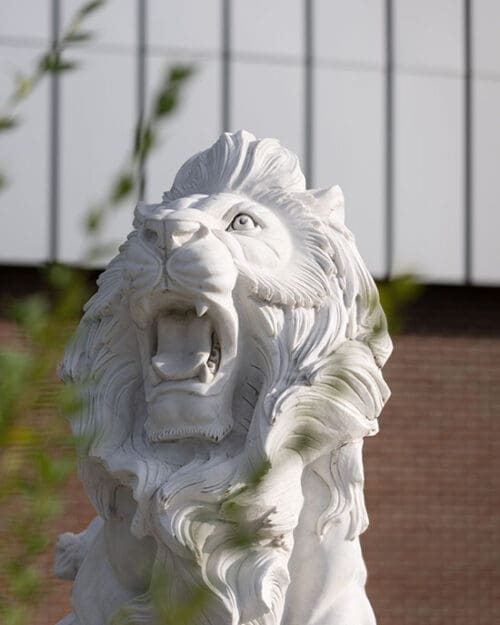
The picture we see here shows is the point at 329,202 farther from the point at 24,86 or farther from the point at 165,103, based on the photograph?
the point at 165,103

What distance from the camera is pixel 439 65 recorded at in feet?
43.5

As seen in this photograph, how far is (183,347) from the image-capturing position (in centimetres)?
428

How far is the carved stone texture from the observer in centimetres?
416

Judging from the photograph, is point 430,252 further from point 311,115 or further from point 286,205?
point 286,205

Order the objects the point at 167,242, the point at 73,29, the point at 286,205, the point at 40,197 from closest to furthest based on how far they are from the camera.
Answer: the point at 73,29
the point at 167,242
the point at 286,205
the point at 40,197

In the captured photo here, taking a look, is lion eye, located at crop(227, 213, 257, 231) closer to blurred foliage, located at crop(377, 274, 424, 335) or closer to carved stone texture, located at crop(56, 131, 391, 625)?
carved stone texture, located at crop(56, 131, 391, 625)

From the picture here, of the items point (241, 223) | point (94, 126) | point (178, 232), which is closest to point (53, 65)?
point (178, 232)

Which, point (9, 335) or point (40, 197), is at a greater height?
point (40, 197)

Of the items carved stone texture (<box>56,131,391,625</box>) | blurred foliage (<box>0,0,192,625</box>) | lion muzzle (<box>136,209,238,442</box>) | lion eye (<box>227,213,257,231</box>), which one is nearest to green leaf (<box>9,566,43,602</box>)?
blurred foliage (<box>0,0,192,625</box>)

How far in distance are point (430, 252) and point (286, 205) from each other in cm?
859

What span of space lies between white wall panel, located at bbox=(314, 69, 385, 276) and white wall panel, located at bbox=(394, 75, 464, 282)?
0.53ft

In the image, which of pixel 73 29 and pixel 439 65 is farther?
pixel 439 65

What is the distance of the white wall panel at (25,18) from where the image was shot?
40.4 feet

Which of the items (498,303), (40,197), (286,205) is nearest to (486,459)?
(498,303)
